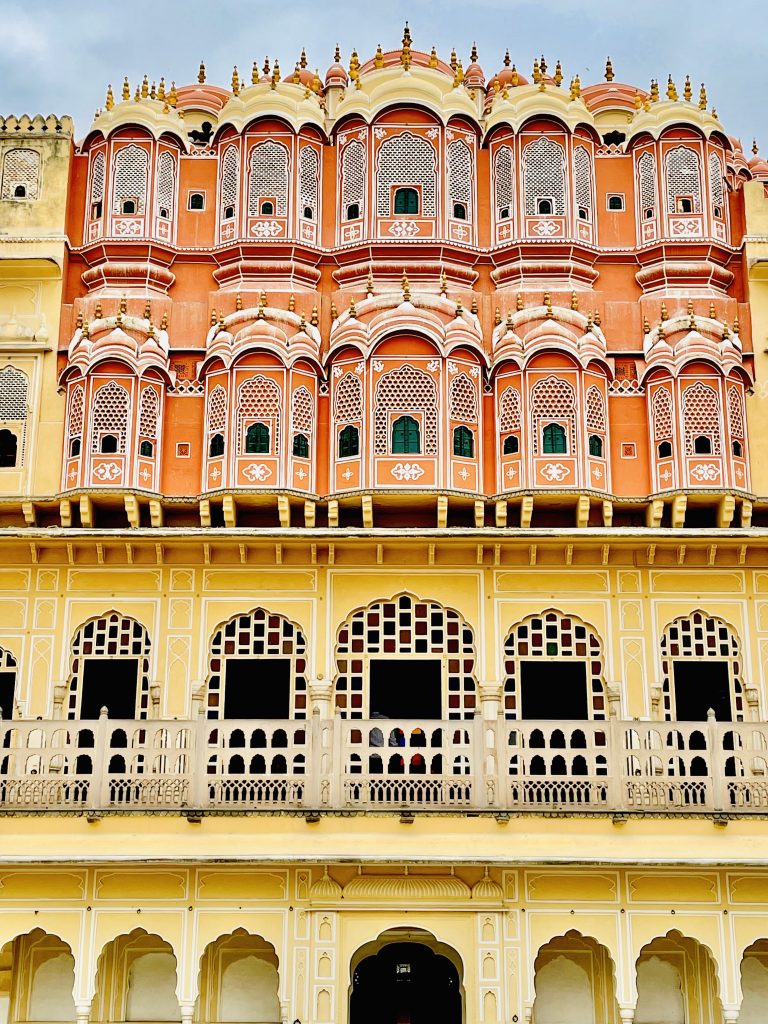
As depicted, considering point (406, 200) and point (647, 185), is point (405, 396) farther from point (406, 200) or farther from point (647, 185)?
point (647, 185)

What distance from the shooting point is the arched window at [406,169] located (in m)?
21.8

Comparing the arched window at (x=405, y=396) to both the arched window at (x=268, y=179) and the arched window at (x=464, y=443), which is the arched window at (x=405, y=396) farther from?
the arched window at (x=268, y=179)

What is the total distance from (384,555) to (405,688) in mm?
1817

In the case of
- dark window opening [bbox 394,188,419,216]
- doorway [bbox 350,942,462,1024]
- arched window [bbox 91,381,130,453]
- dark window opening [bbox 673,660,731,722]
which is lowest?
doorway [bbox 350,942,462,1024]

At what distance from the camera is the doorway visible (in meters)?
19.2

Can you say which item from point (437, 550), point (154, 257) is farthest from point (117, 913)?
point (154, 257)

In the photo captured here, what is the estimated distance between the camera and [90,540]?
1950 centimetres

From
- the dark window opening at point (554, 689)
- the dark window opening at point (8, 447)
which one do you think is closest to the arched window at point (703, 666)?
the dark window opening at point (554, 689)

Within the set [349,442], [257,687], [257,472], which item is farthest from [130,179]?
[257,687]

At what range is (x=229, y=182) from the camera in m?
22.1

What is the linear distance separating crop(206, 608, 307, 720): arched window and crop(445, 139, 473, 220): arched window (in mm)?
6911

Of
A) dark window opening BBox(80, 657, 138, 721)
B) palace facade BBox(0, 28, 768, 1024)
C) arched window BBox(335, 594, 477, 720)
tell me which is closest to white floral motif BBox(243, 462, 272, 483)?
palace facade BBox(0, 28, 768, 1024)

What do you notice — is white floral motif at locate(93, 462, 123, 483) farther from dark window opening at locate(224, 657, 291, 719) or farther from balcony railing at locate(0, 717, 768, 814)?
balcony railing at locate(0, 717, 768, 814)

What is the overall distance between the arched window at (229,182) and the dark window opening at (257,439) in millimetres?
3725
